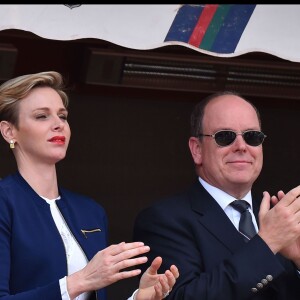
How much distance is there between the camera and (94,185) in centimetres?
457

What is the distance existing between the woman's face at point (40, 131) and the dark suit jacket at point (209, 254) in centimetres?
41

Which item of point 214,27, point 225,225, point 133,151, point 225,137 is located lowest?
point 225,225

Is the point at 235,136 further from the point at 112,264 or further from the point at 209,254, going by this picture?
the point at 112,264

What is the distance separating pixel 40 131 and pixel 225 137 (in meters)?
0.68

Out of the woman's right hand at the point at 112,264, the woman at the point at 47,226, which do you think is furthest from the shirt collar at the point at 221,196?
the woman's right hand at the point at 112,264

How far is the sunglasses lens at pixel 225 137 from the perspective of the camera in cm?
322

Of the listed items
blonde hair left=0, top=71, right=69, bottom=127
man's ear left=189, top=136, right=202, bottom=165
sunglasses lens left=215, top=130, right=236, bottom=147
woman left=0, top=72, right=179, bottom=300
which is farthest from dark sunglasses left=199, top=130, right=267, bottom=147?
blonde hair left=0, top=71, right=69, bottom=127

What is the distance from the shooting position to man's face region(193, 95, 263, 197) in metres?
3.20

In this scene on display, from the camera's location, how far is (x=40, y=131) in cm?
307

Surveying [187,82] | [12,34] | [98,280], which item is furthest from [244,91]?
[98,280]

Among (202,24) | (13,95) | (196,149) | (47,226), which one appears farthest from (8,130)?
(202,24)

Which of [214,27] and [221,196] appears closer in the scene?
[221,196]

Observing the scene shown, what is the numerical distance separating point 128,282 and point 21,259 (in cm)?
166

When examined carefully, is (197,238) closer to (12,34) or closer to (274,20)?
(274,20)
